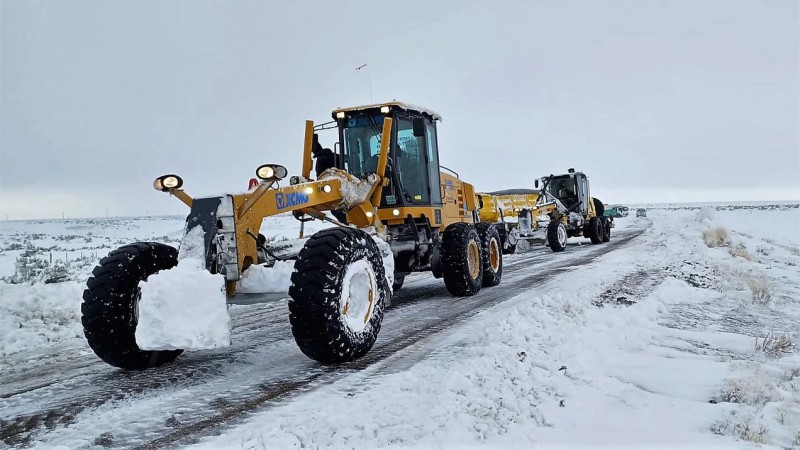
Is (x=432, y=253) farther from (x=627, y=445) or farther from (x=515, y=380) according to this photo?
(x=627, y=445)

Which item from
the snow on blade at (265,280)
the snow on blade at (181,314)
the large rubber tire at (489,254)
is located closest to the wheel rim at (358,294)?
the snow on blade at (265,280)

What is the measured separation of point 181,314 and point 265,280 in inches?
36.8

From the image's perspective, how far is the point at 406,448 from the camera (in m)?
3.01

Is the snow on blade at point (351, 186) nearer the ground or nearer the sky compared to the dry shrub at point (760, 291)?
nearer the sky

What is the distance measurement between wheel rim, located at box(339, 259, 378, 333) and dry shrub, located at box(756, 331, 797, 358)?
369cm

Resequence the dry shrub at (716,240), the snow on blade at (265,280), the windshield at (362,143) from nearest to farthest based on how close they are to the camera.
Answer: the snow on blade at (265,280) → the windshield at (362,143) → the dry shrub at (716,240)

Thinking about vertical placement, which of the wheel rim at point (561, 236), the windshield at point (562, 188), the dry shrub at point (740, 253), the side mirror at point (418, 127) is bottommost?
the dry shrub at point (740, 253)

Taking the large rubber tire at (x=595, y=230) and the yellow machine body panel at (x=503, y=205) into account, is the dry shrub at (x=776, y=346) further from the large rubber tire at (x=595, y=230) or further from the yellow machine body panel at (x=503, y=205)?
the large rubber tire at (x=595, y=230)

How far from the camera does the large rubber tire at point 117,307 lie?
4.52m

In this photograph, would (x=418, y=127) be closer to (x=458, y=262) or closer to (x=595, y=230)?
(x=458, y=262)

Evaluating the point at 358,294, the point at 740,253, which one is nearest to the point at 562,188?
the point at 740,253

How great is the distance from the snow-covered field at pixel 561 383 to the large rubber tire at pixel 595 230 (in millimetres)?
13934

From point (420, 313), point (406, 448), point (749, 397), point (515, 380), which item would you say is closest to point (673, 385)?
point (749, 397)

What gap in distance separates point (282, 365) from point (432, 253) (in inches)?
169
